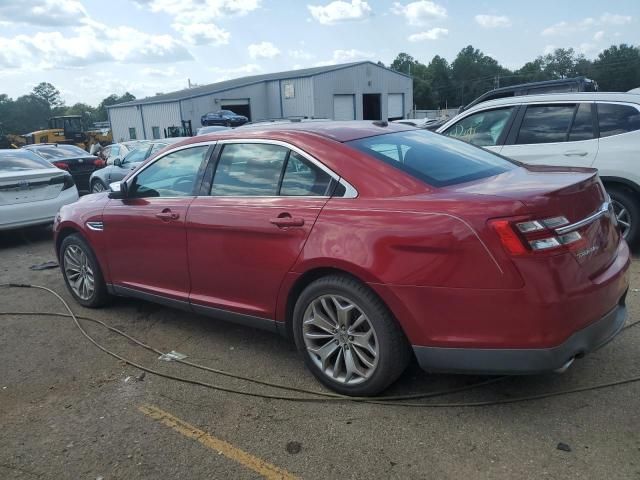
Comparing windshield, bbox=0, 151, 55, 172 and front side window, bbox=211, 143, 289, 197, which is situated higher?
front side window, bbox=211, 143, 289, 197

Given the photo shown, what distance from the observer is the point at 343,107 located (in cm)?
3984

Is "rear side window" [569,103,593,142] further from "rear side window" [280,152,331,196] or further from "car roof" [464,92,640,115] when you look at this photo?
"rear side window" [280,152,331,196]

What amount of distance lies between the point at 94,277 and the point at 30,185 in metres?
4.23

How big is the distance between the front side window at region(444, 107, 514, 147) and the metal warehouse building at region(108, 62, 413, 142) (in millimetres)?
29382

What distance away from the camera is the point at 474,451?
2727 millimetres

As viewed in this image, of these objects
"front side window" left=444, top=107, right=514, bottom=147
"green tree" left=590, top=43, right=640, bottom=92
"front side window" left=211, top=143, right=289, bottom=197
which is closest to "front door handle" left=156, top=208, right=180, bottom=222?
"front side window" left=211, top=143, right=289, bottom=197

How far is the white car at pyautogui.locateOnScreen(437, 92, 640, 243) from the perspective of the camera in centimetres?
564

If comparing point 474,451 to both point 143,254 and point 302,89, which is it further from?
point 302,89

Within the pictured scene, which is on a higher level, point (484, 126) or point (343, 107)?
point (343, 107)

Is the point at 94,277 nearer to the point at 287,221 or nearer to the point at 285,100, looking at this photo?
the point at 287,221

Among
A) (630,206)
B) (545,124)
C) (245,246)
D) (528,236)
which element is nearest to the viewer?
(528,236)

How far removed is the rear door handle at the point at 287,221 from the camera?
3.33 metres

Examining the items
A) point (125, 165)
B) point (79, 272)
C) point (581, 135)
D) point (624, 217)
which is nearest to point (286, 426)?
point (79, 272)

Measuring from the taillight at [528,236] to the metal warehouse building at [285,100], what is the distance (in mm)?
33650
